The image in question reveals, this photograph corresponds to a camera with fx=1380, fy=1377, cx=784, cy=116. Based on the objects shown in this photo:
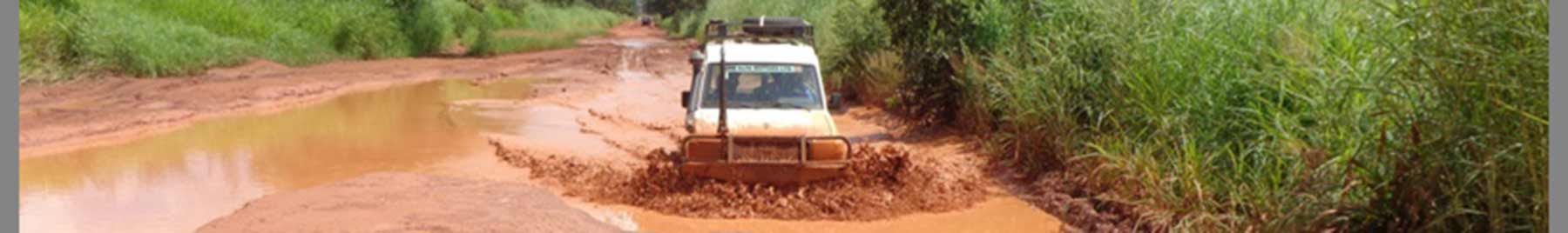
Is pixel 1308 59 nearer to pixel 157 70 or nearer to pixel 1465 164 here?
pixel 1465 164

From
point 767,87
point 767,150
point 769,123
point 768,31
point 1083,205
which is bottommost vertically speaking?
point 1083,205

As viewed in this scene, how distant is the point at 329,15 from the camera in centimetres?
3100

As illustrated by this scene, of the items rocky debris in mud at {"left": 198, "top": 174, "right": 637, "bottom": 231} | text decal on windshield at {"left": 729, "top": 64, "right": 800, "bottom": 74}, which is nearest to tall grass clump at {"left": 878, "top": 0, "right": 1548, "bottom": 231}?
text decal on windshield at {"left": 729, "top": 64, "right": 800, "bottom": 74}

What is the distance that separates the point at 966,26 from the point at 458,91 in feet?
34.3

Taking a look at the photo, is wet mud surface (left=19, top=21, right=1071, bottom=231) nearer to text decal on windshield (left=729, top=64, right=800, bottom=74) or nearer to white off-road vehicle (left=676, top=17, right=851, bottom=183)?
white off-road vehicle (left=676, top=17, right=851, bottom=183)

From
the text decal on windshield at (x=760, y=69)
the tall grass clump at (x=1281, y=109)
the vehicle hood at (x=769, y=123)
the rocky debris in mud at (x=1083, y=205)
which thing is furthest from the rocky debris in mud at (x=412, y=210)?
the tall grass clump at (x=1281, y=109)

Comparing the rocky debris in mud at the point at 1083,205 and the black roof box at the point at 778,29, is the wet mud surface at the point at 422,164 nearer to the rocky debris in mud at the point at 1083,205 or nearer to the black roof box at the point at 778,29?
the rocky debris in mud at the point at 1083,205

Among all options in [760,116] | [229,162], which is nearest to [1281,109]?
[760,116]

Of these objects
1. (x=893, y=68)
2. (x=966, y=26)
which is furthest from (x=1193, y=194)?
(x=893, y=68)

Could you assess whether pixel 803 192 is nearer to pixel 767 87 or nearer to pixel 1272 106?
pixel 767 87

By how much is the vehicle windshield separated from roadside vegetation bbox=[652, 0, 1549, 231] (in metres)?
1.72

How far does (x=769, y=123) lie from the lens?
392 inches

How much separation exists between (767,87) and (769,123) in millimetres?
903

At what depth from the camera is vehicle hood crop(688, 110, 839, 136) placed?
976 centimetres
